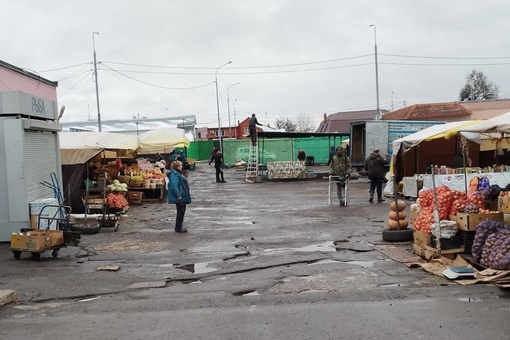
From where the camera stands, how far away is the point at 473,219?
331 inches

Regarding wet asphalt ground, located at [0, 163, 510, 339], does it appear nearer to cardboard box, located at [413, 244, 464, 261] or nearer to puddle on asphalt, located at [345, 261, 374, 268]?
puddle on asphalt, located at [345, 261, 374, 268]

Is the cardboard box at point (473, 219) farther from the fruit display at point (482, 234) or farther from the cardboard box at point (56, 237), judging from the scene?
the cardboard box at point (56, 237)

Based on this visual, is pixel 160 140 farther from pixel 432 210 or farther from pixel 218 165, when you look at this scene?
pixel 432 210

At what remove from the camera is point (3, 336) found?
5641 mm

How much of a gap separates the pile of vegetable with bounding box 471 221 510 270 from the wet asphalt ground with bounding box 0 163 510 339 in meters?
0.63

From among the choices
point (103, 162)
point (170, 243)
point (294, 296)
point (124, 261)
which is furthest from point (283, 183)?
point (294, 296)

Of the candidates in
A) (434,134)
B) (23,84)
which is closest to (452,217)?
(434,134)

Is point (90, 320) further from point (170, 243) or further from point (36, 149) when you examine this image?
point (36, 149)

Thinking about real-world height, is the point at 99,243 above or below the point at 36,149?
below

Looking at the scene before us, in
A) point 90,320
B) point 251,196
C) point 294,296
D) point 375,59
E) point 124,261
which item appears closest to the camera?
point 90,320

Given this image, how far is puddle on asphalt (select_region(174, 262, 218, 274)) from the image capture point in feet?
28.5

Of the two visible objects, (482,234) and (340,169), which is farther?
(340,169)

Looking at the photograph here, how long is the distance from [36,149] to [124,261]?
416 centimetres

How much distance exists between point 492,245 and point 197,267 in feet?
15.6
